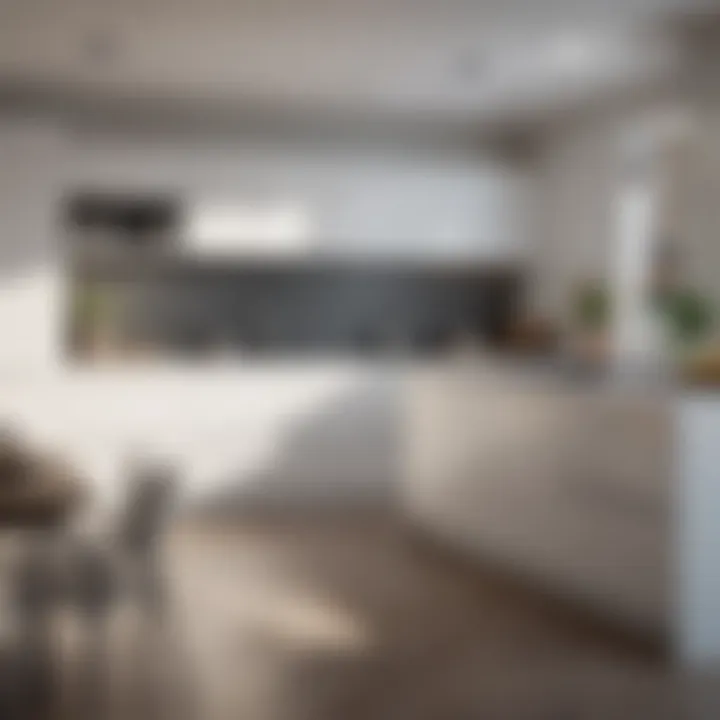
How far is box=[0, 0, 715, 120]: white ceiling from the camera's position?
17.5ft

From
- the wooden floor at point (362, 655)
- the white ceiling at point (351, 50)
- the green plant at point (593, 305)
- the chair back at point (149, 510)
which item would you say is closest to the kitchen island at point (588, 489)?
the wooden floor at point (362, 655)

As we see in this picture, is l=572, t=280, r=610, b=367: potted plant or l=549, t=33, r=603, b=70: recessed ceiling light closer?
l=549, t=33, r=603, b=70: recessed ceiling light

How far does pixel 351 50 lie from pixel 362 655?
2981 mm

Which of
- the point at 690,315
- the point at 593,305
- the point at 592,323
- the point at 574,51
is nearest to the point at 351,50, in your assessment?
the point at 574,51

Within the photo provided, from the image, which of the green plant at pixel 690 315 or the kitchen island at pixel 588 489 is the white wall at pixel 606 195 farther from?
the kitchen island at pixel 588 489

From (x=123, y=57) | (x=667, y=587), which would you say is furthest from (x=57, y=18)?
(x=667, y=587)

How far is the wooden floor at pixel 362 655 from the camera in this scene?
386 centimetres

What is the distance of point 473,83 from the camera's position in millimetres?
6723

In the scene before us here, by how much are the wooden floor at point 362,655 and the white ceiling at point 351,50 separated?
8.11ft

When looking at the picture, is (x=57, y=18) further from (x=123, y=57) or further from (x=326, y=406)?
(x=326, y=406)

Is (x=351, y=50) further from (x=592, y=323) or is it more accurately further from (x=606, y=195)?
(x=592, y=323)

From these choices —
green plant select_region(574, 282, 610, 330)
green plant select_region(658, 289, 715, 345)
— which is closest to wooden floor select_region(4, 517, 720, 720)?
green plant select_region(658, 289, 715, 345)

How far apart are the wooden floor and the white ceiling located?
247 cm

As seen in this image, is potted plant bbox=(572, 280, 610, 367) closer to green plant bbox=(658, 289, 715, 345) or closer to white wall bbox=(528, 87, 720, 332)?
white wall bbox=(528, 87, 720, 332)
